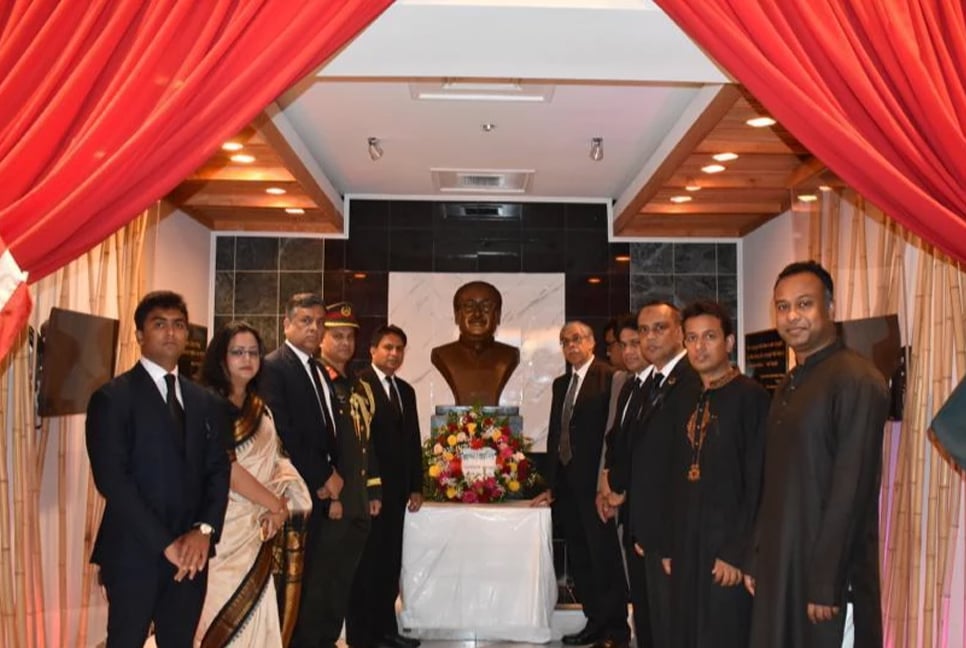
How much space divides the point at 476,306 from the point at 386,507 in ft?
5.71

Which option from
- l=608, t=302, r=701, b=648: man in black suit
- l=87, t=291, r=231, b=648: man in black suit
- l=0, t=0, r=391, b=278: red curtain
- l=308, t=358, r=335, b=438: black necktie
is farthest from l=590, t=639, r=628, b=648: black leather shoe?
l=0, t=0, r=391, b=278: red curtain

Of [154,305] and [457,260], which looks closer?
[154,305]

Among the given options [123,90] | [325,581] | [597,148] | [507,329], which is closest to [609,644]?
[325,581]

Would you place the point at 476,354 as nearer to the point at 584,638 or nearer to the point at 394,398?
the point at 394,398

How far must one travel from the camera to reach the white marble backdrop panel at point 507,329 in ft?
24.1

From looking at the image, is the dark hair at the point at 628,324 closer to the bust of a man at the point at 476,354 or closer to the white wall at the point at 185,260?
the bust of a man at the point at 476,354

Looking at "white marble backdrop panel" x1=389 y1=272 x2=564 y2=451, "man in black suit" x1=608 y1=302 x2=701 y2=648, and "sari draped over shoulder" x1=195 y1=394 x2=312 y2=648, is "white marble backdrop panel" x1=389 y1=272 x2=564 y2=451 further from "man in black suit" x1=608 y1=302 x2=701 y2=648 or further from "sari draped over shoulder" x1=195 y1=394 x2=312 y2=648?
"sari draped over shoulder" x1=195 y1=394 x2=312 y2=648

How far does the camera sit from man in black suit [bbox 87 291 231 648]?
9.32 feet

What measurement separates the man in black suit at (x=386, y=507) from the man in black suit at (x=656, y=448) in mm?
1367

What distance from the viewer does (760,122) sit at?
4.56 meters

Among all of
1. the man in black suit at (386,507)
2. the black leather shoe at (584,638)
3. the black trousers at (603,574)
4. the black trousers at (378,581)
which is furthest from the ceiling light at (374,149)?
the black leather shoe at (584,638)

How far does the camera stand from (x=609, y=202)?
7.46 meters

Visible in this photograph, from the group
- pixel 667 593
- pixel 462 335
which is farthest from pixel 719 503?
pixel 462 335

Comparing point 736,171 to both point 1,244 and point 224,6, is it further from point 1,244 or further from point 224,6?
point 1,244
